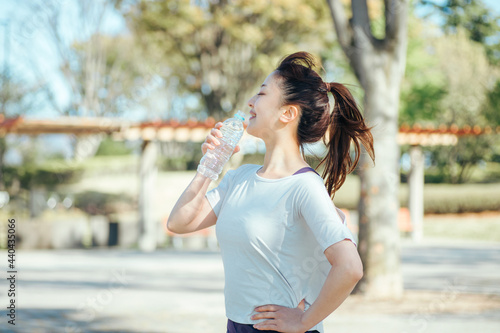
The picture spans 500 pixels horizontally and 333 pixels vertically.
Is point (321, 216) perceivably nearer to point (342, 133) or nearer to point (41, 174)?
point (342, 133)

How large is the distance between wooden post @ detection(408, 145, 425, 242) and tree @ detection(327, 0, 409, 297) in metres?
11.3

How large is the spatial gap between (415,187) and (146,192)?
841cm

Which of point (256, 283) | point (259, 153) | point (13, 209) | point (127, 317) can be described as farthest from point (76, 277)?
point (259, 153)

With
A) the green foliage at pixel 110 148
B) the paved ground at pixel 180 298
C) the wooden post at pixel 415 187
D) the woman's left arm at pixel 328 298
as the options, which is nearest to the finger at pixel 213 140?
the woman's left arm at pixel 328 298

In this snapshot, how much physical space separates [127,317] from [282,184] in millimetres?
6138

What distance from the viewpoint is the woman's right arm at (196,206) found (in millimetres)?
2504

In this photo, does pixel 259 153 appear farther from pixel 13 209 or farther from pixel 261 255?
pixel 261 255

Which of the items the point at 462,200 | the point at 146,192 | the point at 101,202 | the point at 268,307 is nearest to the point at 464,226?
the point at 462,200

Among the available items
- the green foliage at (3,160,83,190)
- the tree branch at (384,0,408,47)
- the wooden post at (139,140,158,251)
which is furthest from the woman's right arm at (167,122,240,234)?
the green foliage at (3,160,83,190)

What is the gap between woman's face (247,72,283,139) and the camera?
243cm

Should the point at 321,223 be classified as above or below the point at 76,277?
above

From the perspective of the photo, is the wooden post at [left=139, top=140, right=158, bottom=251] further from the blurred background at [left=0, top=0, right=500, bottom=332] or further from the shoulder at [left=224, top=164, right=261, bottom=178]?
the shoulder at [left=224, top=164, right=261, bottom=178]

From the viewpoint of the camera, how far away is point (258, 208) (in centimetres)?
230

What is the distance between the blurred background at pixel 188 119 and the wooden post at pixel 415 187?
0.16 ft
